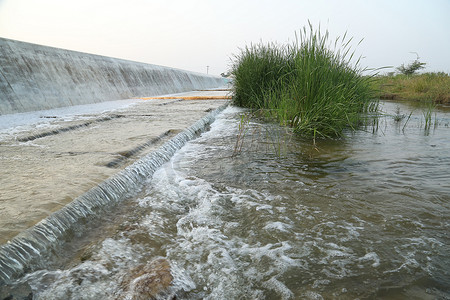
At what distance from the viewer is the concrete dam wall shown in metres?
5.14

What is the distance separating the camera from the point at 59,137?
2.95m

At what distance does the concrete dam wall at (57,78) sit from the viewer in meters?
5.14

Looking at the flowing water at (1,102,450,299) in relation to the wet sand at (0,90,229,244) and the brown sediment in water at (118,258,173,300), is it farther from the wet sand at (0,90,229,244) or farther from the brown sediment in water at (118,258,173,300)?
the wet sand at (0,90,229,244)

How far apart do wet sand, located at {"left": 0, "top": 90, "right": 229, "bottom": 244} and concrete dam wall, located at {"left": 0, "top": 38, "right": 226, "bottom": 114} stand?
192 cm

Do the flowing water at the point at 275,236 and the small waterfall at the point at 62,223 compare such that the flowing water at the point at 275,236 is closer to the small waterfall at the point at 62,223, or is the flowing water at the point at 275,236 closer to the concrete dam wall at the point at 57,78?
the small waterfall at the point at 62,223

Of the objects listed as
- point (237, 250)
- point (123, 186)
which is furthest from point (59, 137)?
point (237, 250)

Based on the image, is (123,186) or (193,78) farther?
(193,78)

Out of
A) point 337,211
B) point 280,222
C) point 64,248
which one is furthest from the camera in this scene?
point 337,211

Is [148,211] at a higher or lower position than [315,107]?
lower

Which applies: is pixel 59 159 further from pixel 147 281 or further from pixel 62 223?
pixel 147 281

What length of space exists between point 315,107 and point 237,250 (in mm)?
2515

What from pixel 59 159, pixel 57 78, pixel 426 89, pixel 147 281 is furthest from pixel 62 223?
Answer: pixel 426 89

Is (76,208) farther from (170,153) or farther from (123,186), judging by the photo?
(170,153)

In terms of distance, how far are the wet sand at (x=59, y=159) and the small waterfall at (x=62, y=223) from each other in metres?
0.04
